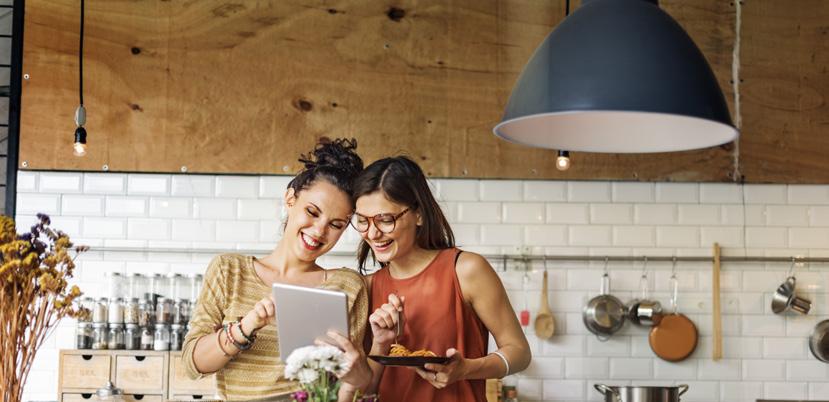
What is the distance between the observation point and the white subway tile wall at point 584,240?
5.61 metres

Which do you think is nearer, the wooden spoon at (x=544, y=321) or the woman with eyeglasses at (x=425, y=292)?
the woman with eyeglasses at (x=425, y=292)

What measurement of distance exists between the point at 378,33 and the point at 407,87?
0.35 metres

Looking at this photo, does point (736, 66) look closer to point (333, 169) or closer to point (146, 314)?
point (333, 169)

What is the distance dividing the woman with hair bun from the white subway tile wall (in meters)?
2.39

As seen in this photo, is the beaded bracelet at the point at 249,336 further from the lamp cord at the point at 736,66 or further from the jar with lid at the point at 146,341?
the lamp cord at the point at 736,66

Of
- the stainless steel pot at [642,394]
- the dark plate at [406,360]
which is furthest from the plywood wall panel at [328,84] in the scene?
the dark plate at [406,360]

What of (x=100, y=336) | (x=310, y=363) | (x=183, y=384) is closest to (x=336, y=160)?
(x=310, y=363)

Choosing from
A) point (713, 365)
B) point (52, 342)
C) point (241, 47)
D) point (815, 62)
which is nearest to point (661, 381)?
point (713, 365)

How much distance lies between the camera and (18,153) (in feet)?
18.5

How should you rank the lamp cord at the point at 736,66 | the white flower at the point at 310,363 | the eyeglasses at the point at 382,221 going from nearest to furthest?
1. the white flower at the point at 310,363
2. the eyeglasses at the point at 382,221
3. the lamp cord at the point at 736,66

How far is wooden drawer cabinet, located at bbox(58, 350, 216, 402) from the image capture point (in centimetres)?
499

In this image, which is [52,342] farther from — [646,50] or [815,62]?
[815,62]

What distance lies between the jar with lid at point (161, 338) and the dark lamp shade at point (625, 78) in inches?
111

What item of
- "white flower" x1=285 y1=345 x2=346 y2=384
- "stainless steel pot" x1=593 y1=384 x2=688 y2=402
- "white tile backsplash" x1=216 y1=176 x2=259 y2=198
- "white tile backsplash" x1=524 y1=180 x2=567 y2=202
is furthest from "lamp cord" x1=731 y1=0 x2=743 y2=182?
"white flower" x1=285 y1=345 x2=346 y2=384
